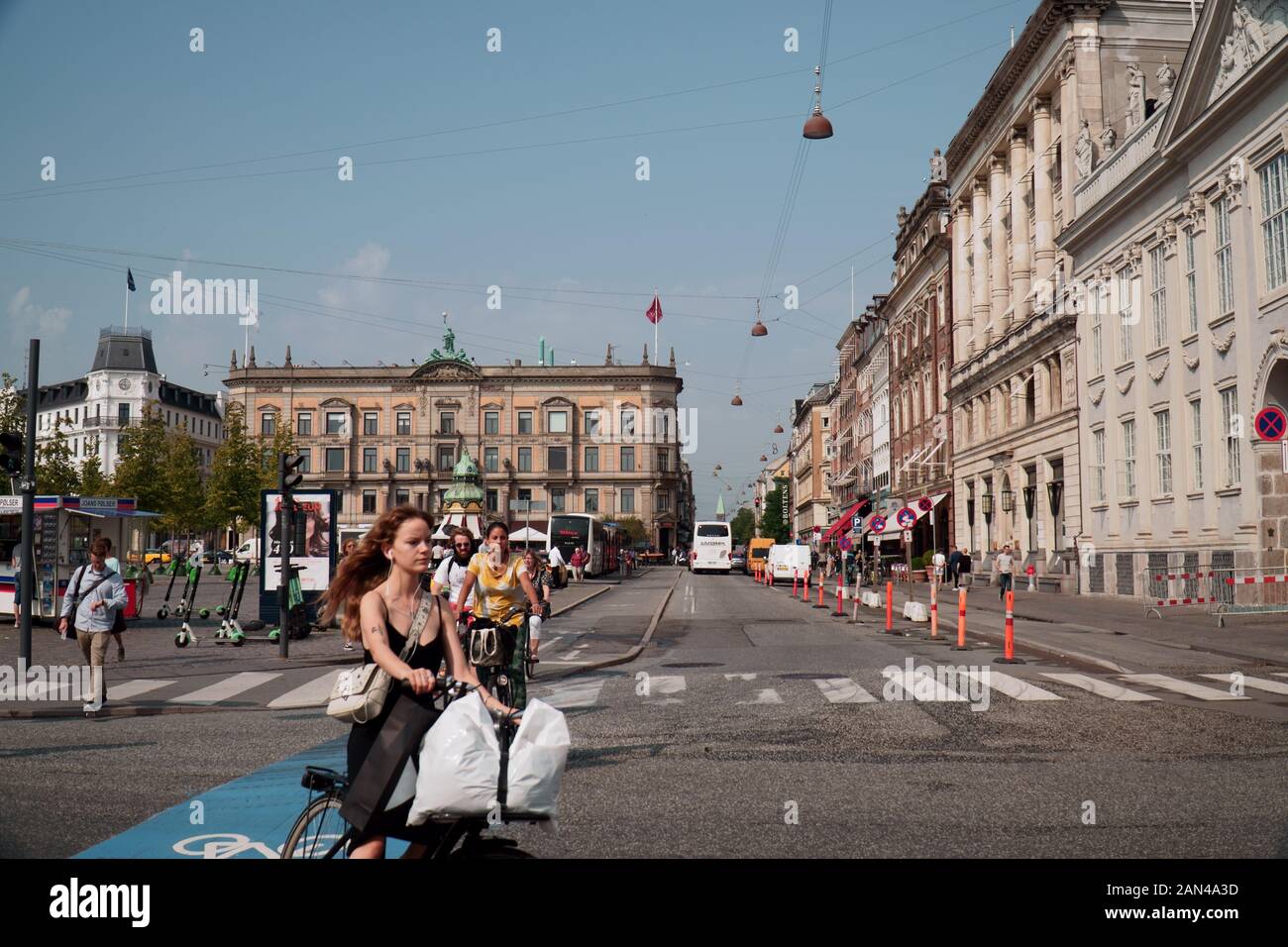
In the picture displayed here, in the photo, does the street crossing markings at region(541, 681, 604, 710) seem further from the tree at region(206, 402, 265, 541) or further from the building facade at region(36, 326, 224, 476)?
the building facade at region(36, 326, 224, 476)

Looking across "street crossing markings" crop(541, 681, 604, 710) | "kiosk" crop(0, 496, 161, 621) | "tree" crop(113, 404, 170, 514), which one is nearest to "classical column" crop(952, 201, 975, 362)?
"kiosk" crop(0, 496, 161, 621)

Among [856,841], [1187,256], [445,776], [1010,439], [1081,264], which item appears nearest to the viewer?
[445,776]

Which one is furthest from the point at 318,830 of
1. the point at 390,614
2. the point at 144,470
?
the point at 144,470

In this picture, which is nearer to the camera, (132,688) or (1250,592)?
(132,688)

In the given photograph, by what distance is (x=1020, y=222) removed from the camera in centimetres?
4747

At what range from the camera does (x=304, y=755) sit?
31.8 ft

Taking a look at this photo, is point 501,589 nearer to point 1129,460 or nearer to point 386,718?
point 386,718

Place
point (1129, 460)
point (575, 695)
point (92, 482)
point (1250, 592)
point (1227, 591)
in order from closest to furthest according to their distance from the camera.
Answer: point (575, 695) → point (1250, 592) → point (1227, 591) → point (1129, 460) → point (92, 482)

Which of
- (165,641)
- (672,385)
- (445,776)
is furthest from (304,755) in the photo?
(672,385)

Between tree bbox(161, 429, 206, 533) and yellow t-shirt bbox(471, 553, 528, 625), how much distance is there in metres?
55.4

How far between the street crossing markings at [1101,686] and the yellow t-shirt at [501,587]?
664 cm

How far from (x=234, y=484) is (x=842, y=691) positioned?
53659mm
